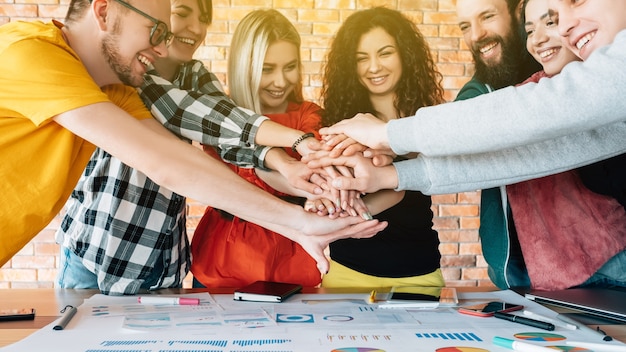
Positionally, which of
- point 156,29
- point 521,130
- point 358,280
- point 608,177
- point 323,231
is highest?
point 156,29

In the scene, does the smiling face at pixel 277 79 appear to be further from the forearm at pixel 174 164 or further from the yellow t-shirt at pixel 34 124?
the yellow t-shirt at pixel 34 124

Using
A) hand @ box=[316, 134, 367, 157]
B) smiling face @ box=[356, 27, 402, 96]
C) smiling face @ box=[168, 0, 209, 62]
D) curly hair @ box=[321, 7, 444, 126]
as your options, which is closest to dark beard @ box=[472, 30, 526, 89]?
curly hair @ box=[321, 7, 444, 126]

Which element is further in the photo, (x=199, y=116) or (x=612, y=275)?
(x=199, y=116)

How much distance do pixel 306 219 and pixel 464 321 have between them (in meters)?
0.47

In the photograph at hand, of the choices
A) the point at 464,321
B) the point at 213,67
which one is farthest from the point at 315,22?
the point at 464,321

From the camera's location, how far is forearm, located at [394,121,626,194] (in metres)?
1.15

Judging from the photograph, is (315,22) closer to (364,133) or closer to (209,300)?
(364,133)

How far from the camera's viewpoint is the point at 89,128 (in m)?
1.06

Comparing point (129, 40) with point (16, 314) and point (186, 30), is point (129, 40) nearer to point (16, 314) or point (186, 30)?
point (186, 30)

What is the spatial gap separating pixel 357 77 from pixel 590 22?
0.61 meters

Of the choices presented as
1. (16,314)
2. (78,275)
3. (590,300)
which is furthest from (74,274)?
(590,300)

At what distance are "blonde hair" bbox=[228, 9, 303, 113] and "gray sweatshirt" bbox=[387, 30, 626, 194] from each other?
49cm

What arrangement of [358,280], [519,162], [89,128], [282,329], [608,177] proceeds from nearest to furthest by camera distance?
[282,329]
[89,128]
[519,162]
[608,177]
[358,280]

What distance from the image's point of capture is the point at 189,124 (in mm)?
1469
